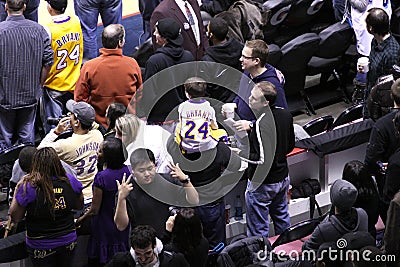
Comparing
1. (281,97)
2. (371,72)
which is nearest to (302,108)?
(371,72)

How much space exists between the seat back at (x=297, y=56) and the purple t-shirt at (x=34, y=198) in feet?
11.4

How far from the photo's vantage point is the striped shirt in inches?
310

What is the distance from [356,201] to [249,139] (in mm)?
924

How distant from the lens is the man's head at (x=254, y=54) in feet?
24.0

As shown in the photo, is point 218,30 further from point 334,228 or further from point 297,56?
point 334,228

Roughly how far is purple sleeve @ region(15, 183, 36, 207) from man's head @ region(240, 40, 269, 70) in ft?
7.04

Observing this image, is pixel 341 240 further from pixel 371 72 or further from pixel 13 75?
pixel 13 75

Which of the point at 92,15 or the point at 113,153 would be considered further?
the point at 92,15

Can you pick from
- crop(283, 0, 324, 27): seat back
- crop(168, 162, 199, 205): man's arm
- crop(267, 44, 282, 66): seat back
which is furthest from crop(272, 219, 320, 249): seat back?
crop(283, 0, 324, 27): seat back

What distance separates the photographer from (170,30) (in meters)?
7.72

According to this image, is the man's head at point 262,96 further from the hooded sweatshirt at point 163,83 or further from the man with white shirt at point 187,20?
the man with white shirt at point 187,20

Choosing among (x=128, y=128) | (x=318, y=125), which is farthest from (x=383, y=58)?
(x=128, y=128)

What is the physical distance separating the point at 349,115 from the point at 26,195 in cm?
338

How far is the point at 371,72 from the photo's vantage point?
26.4ft
